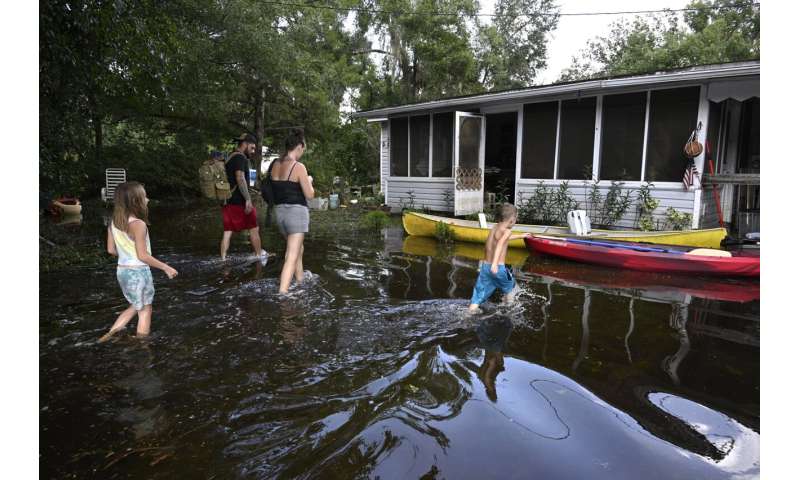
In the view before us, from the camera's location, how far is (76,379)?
3.48 m

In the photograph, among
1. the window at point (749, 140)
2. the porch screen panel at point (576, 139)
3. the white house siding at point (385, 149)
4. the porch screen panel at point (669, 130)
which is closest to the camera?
the porch screen panel at point (669, 130)

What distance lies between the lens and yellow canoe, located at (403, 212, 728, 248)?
7960 millimetres

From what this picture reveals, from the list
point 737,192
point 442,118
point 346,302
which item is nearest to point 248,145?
point 346,302

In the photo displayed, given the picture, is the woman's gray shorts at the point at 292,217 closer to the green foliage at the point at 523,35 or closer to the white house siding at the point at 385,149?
the white house siding at the point at 385,149

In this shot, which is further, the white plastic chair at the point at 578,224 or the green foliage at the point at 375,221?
the green foliage at the point at 375,221

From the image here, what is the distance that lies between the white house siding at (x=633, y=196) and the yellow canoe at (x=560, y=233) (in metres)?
1.14

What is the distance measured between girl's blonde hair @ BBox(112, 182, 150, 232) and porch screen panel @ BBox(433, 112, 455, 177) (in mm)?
10104

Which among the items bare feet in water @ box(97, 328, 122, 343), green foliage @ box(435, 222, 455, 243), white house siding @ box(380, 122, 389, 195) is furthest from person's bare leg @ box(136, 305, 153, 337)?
white house siding @ box(380, 122, 389, 195)

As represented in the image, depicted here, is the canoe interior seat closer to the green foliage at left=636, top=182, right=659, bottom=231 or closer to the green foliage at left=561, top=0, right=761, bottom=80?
the green foliage at left=636, top=182, right=659, bottom=231

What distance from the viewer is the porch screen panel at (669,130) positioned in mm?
9570

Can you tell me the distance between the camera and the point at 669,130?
982cm

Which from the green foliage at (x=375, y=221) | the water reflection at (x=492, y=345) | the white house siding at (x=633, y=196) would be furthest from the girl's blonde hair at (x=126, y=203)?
the white house siding at (x=633, y=196)

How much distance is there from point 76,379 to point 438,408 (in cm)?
249

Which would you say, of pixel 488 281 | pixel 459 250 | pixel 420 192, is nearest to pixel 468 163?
pixel 420 192
